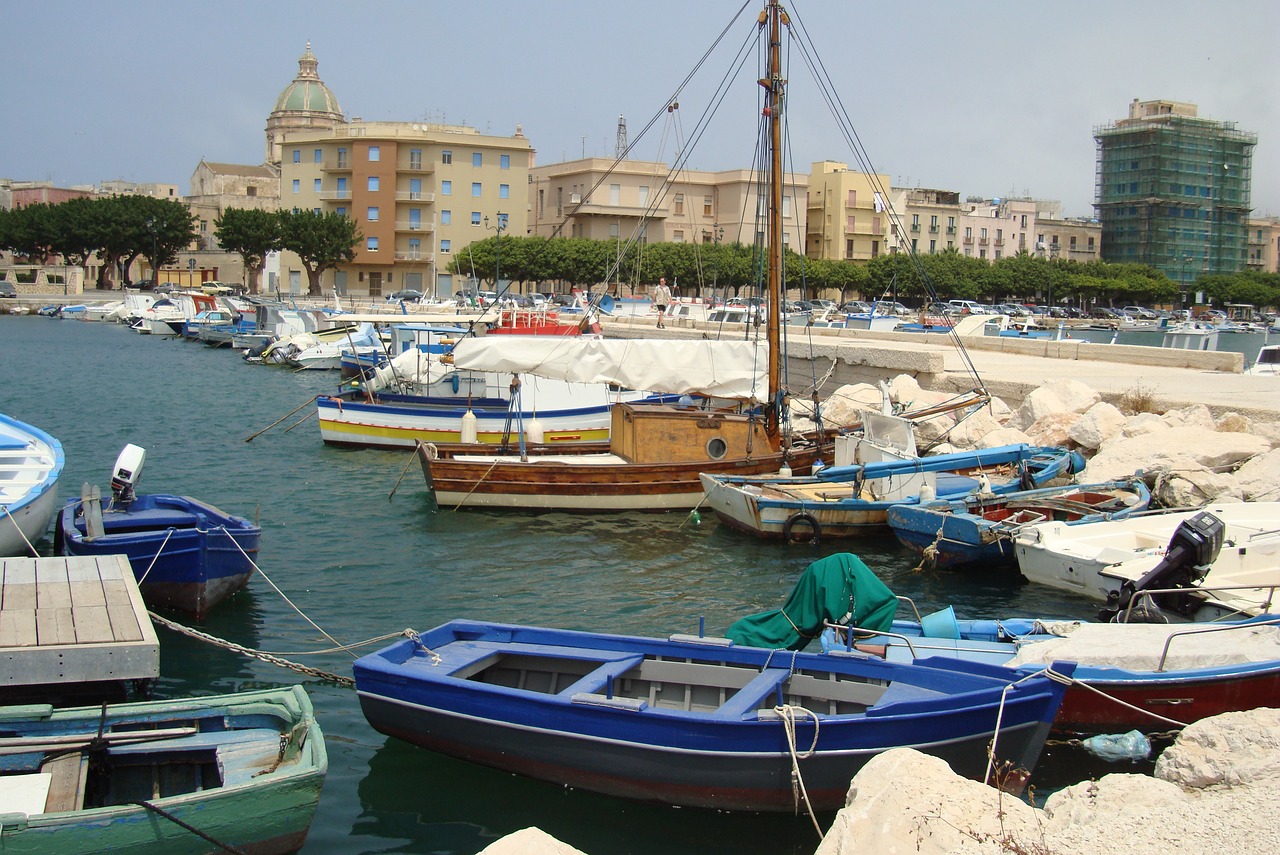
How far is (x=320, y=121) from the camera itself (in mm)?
137000

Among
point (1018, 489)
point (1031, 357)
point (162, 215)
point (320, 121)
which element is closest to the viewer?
point (1018, 489)

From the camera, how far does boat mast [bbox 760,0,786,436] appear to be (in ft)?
66.1

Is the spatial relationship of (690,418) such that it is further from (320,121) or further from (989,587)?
(320,121)

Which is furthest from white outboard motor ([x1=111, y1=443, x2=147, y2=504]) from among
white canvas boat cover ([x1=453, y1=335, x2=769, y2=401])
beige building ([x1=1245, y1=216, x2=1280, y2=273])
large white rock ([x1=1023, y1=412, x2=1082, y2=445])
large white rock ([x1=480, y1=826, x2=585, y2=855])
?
beige building ([x1=1245, y1=216, x2=1280, y2=273])

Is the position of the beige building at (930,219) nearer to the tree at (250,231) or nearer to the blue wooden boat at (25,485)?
the tree at (250,231)

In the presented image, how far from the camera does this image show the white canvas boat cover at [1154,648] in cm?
1002

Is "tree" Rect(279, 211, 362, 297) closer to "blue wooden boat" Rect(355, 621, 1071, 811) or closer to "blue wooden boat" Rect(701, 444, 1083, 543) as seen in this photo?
"blue wooden boat" Rect(701, 444, 1083, 543)

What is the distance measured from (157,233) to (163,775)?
9978 centimetres

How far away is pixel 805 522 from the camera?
17109mm

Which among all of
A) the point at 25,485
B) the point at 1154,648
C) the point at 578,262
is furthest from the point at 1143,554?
the point at 578,262

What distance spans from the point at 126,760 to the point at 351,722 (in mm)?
2762

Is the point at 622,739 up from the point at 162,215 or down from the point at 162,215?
down

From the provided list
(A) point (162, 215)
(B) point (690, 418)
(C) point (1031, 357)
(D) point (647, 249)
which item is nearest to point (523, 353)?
(B) point (690, 418)

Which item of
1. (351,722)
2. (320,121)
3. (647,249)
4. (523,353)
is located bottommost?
(351,722)
